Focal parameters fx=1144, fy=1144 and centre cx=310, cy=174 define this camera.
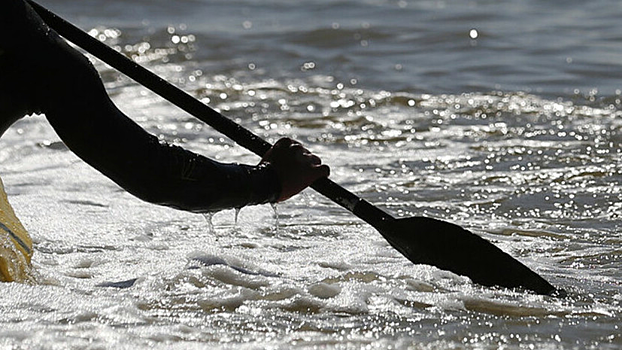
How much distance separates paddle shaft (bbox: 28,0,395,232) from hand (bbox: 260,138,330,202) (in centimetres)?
5

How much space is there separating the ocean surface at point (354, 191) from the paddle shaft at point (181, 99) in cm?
21

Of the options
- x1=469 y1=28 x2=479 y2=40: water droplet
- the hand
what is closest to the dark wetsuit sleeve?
the hand

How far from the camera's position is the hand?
11.4 ft

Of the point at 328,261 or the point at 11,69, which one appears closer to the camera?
the point at 11,69

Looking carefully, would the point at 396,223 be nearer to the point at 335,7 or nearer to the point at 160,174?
the point at 160,174

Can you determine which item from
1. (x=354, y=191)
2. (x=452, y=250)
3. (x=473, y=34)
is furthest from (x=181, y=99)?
(x=473, y=34)

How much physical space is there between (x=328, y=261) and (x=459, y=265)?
1.48 feet

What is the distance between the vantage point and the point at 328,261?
380cm

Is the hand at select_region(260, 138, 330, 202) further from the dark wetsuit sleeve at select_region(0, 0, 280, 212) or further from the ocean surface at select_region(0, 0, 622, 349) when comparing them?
the ocean surface at select_region(0, 0, 622, 349)

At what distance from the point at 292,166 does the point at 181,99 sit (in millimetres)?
393

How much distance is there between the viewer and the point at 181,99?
3.47 metres

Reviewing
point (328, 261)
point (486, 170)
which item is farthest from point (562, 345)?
point (486, 170)

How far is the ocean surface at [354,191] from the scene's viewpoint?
305 cm

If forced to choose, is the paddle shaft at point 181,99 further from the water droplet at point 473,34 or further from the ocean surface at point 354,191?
the water droplet at point 473,34
